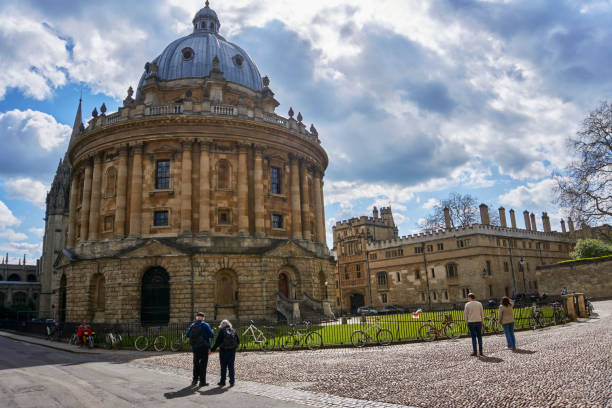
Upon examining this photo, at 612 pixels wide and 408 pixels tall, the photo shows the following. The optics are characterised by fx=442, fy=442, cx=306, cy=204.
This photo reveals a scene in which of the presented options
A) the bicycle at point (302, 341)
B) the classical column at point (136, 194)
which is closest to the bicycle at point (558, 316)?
the bicycle at point (302, 341)

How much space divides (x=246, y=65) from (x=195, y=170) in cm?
1548

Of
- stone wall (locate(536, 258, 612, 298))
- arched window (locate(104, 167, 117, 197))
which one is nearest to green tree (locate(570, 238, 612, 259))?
stone wall (locate(536, 258, 612, 298))

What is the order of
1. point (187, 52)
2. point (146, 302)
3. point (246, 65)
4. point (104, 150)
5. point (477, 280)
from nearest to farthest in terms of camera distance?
point (146, 302)
point (104, 150)
point (187, 52)
point (246, 65)
point (477, 280)

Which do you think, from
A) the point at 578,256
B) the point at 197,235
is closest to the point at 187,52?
the point at 197,235

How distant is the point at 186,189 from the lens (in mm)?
33500

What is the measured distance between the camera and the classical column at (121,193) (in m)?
33.6

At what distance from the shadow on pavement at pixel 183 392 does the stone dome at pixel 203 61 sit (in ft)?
113

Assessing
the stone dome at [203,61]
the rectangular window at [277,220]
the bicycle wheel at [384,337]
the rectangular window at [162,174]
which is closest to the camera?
the bicycle wheel at [384,337]

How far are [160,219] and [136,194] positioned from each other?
2626 millimetres

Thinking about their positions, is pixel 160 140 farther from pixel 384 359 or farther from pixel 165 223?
pixel 384 359

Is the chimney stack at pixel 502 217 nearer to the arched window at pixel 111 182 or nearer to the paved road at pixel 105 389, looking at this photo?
the arched window at pixel 111 182

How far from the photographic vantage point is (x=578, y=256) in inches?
1790

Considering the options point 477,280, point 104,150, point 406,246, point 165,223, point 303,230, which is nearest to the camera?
point 165,223

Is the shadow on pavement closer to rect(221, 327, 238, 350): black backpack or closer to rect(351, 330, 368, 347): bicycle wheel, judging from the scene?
rect(221, 327, 238, 350): black backpack
